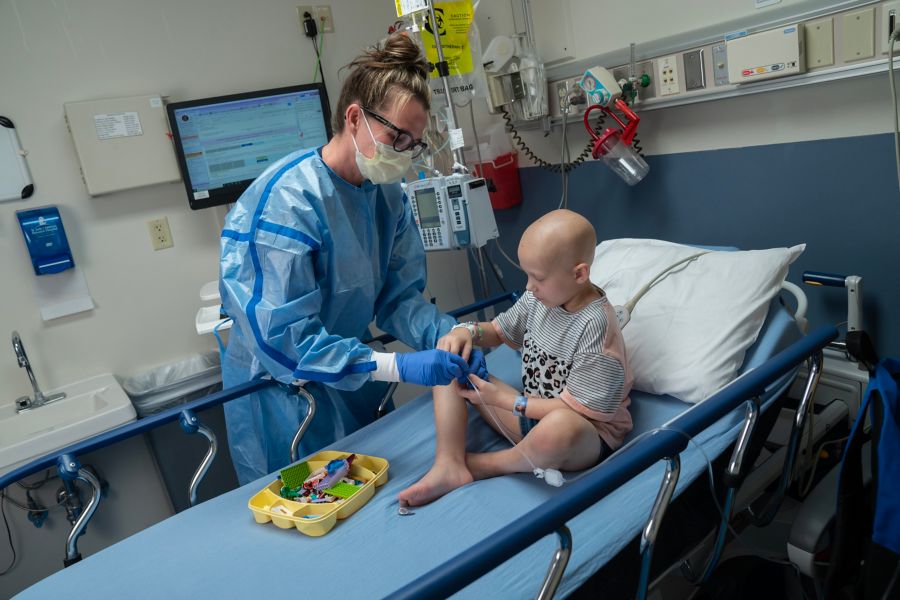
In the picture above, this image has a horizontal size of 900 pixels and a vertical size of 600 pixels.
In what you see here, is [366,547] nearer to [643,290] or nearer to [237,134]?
[643,290]

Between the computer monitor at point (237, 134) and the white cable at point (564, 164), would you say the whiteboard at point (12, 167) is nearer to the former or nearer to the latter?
the computer monitor at point (237, 134)

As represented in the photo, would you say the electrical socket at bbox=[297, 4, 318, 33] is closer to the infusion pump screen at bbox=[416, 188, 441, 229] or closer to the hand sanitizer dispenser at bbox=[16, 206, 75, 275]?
the infusion pump screen at bbox=[416, 188, 441, 229]

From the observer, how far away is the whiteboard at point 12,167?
93.0 inches

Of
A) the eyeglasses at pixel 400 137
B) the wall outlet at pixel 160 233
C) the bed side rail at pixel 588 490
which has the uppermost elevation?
the eyeglasses at pixel 400 137

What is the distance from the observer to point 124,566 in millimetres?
1325

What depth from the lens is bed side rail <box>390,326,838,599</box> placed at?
2.81ft

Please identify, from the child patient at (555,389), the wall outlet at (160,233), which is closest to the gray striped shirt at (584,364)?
the child patient at (555,389)

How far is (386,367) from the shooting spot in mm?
1520

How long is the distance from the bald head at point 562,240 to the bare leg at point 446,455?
435 millimetres

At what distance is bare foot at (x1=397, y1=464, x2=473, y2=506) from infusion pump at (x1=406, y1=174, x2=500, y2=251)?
1091mm

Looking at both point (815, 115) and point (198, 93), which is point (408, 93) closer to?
point (815, 115)

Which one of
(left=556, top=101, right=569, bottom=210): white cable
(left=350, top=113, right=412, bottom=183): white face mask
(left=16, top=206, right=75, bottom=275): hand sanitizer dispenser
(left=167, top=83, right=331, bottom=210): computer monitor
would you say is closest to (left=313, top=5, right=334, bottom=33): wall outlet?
(left=167, top=83, right=331, bottom=210): computer monitor

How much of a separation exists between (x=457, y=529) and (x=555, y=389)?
456 millimetres

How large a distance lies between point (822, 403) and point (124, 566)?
1.86 meters
